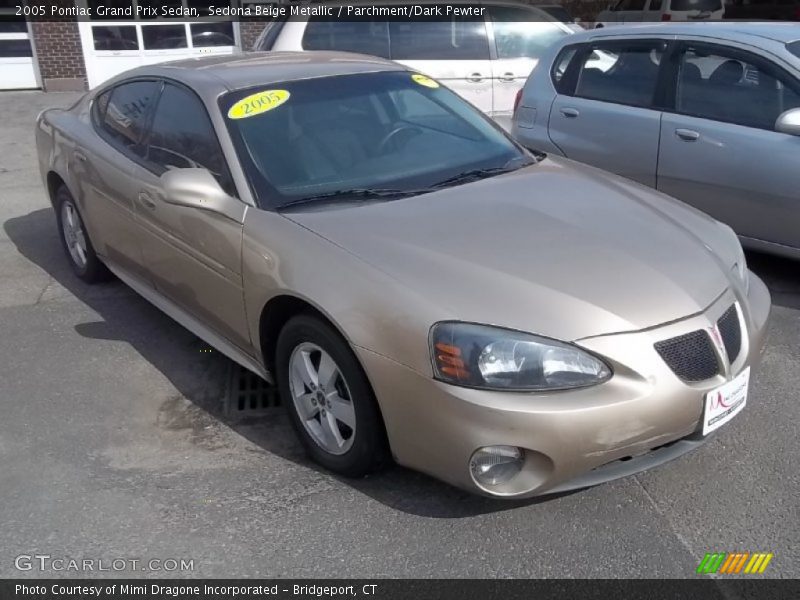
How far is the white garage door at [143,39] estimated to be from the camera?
13.7 metres

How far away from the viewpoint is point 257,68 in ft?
13.2

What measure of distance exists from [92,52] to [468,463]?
43.7 feet

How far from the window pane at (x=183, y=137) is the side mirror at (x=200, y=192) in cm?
7

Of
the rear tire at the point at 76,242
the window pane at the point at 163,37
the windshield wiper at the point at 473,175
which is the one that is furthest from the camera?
the window pane at the point at 163,37

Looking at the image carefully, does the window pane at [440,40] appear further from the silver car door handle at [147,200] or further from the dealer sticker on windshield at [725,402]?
the dealer sticker on windshield at [725,402]

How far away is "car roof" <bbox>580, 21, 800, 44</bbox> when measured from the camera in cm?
496

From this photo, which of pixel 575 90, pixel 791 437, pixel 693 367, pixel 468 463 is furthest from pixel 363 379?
pixel 575 90

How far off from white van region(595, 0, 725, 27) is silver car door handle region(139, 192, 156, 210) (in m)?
13.7

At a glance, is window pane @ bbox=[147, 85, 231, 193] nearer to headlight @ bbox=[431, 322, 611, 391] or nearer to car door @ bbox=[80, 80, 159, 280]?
car door @ bbox=[80, 80, 159, 280]

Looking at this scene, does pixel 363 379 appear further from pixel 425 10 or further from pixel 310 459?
pixel 425 10

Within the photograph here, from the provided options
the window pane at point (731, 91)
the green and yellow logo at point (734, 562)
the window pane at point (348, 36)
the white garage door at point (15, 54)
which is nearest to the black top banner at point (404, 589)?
the green and yellow logo at point (734, 562)

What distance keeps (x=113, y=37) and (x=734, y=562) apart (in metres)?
13.8

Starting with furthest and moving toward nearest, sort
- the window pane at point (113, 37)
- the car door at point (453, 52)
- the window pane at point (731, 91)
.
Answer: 1. the window pane at point (113, 37)
2. the car door at point (453, 52)
3. the window pane at point (731, 91)

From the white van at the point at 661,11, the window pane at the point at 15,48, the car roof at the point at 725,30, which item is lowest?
the window pane at the point at 15,48
